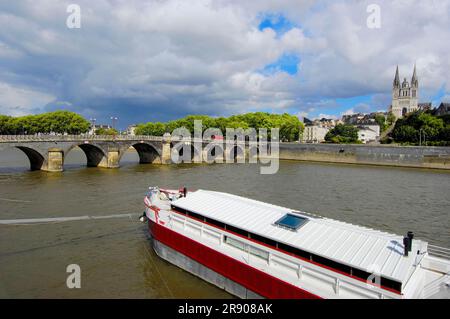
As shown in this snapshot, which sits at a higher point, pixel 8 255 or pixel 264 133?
pixel 264 133

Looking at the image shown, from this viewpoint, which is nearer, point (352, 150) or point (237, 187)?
point (237, 187)

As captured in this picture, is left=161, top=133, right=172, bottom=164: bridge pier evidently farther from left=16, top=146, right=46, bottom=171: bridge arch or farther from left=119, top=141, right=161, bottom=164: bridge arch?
left=16, top=146, right=46, bottom=171: bridge arch

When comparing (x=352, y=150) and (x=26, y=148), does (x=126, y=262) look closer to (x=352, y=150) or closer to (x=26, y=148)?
(x=26, y=148)

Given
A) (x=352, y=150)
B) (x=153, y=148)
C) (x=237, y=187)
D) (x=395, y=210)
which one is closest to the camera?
(x=395, y=210)

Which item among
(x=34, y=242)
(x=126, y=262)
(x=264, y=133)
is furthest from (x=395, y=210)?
(x=264, y=133)

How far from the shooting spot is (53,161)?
5722cm

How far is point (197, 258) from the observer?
53.8 feet

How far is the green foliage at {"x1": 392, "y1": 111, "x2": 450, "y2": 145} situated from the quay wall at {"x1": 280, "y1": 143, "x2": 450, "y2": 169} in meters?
20.1

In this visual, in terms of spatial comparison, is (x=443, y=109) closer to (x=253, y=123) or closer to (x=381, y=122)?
(x=381, y=122)

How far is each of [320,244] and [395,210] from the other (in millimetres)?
22560

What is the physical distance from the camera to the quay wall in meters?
71.9

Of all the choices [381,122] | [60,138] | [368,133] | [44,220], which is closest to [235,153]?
[60,138]

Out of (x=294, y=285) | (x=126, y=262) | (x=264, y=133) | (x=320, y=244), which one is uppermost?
(x=264, y=133)

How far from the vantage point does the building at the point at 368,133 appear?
160 m
